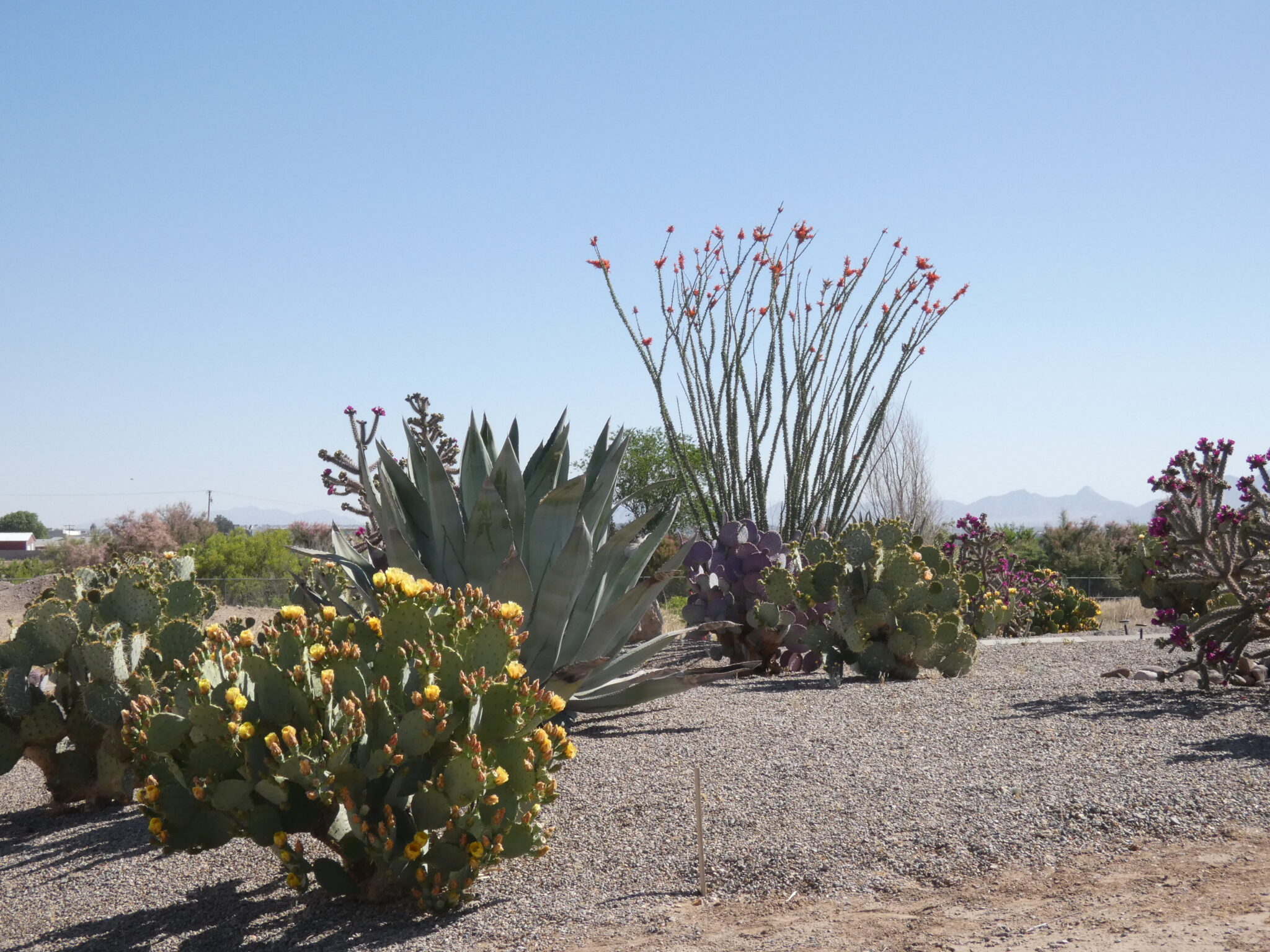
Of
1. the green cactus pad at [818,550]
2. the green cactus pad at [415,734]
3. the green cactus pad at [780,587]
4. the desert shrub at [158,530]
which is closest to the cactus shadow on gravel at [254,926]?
the green cactus pad at [415,734]

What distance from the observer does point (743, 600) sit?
761cm

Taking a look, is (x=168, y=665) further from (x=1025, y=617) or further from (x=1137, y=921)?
(x=1025, y=617)

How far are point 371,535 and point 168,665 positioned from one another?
3732mm

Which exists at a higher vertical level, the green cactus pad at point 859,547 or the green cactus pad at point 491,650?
the green cactus pad at point 859,547

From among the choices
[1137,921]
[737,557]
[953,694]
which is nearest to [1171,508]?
[953,694]

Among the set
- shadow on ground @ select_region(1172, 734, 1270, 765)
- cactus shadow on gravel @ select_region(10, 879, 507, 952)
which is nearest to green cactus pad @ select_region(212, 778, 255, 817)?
cactus shadow on gravel @ select_region(10, 879, 507, 952)

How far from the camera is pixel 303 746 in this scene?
3258mm

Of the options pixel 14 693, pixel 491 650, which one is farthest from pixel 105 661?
pixel 491 650

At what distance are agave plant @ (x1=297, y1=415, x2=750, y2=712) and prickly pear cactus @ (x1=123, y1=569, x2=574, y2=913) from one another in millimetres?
1327

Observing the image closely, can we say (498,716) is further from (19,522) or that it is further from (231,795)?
(19,522)

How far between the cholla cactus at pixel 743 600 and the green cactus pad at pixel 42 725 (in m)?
4.00

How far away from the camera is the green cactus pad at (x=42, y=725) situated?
4820mm

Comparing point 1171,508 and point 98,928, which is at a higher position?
point 1171,508

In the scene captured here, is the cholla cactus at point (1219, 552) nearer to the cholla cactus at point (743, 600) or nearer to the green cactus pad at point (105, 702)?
the cholla cactus at point (743, 600)
